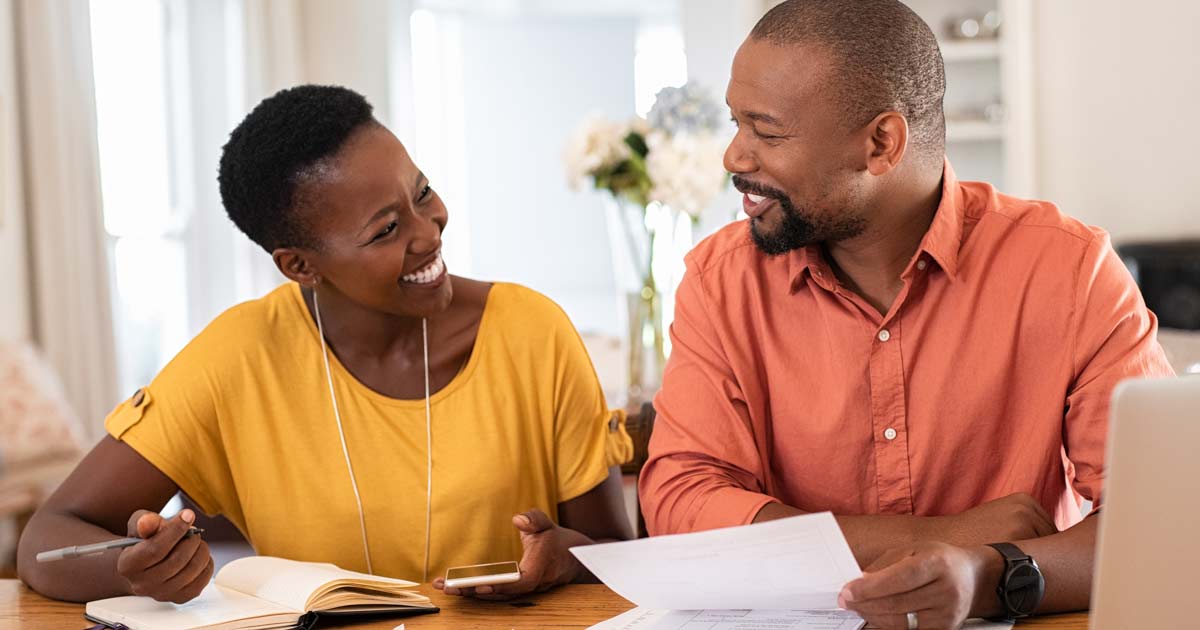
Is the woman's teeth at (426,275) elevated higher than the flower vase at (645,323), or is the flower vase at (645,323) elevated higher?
the woman's teeth at (426,275)

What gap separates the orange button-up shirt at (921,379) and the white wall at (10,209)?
3.62 meters

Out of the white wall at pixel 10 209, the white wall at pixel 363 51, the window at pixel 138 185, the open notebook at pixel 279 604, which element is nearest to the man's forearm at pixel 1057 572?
the open notebook at pixel 279 604

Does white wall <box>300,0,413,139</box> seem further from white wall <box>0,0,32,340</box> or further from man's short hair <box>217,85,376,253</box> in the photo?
man's short hair <box>217,85,376,253</box>

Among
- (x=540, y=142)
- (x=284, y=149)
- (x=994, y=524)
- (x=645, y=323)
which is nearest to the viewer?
(x=994, y=524)

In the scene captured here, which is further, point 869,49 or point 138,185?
point 138,185

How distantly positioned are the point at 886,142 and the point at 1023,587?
23.6 inches

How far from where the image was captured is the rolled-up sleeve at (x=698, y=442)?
150cm

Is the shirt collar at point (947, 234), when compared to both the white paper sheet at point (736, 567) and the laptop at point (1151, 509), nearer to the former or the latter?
the white paper sheet at point (736, 567)

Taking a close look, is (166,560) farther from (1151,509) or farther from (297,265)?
(1151,509)

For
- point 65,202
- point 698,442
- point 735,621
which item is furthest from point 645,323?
point 65,202

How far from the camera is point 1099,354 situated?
4.74 ft

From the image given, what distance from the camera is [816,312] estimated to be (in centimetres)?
158

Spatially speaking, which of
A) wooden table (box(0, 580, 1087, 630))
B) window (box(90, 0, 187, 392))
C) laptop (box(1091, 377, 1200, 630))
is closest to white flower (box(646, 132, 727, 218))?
wooden table (box(0, 580, 1087, 630))

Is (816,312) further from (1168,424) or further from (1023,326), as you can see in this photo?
(1168,424)
